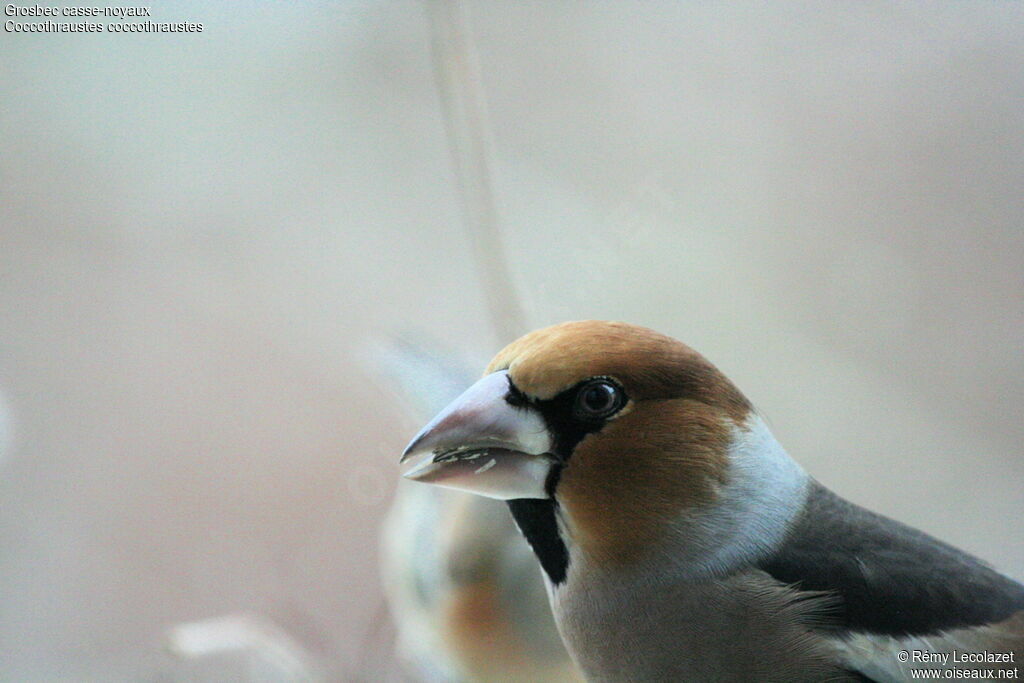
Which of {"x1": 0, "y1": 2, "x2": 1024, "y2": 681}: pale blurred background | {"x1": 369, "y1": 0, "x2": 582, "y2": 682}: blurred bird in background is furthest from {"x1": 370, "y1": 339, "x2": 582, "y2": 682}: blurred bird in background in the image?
{"x1": 0, "y1": 2, "x2": 1024, "y2": 681}: pale blurred background

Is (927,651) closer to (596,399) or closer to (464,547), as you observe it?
(596,399)

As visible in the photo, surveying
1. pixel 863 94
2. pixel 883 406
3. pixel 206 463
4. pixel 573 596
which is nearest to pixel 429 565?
pixel 573 596

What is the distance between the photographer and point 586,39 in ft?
4.45

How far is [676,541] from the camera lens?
604 millimetres

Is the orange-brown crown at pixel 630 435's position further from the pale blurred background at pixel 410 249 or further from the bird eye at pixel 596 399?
the pale blurred background at pixel 410 249

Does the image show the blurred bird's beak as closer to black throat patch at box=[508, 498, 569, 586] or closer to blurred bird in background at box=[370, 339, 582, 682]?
black throat patch at box=[508, 498, 569, 586]

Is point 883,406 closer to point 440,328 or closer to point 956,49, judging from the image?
point 956,49

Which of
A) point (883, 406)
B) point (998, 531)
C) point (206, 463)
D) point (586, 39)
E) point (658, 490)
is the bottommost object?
point (998, 531)

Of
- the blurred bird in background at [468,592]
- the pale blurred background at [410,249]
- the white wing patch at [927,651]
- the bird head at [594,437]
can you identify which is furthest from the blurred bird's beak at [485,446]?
the pale blurred background at [410,249]

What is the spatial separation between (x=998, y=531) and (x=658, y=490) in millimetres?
950

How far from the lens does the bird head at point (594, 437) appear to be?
22.6 inches

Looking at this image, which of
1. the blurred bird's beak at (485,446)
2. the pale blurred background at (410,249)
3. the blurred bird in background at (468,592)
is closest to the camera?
the blurred bird's beak at (485,446)

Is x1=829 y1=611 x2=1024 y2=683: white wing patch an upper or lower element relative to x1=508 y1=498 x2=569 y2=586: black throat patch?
lower

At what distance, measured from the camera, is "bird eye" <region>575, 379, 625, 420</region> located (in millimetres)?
584
